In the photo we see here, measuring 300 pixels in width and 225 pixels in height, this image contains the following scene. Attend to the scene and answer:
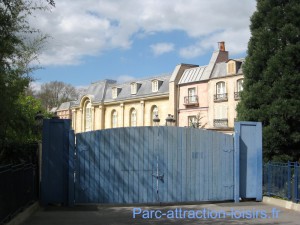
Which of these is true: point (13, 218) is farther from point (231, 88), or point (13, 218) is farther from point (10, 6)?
point (231, 88)

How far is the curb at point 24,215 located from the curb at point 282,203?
6.51 m

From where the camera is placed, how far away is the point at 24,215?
9.63 m

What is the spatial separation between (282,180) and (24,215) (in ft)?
23.0

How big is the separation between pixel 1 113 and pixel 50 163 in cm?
302

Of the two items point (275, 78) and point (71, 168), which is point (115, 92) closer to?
point (275, 78)

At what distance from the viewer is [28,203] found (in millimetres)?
10992

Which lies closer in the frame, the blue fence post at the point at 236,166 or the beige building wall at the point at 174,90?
the blue fence post at the point at 236,166

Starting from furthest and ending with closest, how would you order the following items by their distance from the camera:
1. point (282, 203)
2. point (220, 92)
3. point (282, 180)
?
point (220, 92), point (282, 180), point (282, 203)

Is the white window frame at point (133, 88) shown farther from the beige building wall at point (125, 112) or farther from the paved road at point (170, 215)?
the paved road at point (170, 215)

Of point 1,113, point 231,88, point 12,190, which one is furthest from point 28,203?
point 231,88

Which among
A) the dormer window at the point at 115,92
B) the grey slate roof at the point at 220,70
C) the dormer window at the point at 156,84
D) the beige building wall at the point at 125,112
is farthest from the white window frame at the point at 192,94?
the dormer window at the point at 115,92

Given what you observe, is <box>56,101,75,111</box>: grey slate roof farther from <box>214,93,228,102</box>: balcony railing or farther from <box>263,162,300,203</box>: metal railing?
<box>263,162,300,203</box>: metal railing

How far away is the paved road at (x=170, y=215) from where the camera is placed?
953 cm

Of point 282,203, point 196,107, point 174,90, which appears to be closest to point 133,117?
point 174,90
